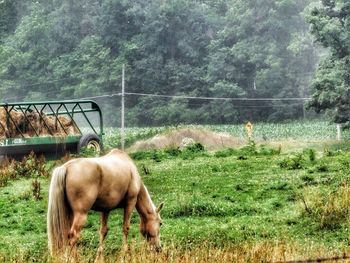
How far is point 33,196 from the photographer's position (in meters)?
15.4

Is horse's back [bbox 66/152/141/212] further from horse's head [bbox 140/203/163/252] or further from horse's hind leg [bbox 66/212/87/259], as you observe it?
horse's head [bbox 140/203/163/252]

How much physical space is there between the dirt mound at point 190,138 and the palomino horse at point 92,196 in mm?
22652

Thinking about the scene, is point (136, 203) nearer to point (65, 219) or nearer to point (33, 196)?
point (65, 219)

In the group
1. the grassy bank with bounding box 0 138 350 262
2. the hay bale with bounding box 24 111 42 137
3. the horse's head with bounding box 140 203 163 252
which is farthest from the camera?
the hay bale with bounding box 24 111 42 137

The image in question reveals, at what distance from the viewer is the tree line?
206 ft

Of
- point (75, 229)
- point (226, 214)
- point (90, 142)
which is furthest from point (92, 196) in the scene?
point (90, 142)

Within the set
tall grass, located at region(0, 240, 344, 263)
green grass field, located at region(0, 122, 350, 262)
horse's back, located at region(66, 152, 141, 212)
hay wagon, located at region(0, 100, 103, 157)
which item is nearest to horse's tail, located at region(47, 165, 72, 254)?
horse's back, located at region(66, 152, 141, 212)

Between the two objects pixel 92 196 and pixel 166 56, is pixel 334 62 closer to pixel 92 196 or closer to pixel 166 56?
pixel 92 196

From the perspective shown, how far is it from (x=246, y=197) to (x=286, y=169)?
151 inches

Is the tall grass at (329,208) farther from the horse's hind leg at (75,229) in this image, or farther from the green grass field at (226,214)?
the horse's hind leg at (75,229)

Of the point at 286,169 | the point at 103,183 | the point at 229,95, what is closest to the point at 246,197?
the point at 286,169

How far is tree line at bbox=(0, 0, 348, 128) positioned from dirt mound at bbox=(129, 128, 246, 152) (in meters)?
23.0

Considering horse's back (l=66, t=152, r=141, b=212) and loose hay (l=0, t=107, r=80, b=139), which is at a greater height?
horse's back (l=66, t=152, r=141, b=212)

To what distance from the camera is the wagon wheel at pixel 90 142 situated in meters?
22.8
